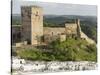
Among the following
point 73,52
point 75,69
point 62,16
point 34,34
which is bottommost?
point 75,69

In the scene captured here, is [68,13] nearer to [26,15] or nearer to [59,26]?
[59,26]

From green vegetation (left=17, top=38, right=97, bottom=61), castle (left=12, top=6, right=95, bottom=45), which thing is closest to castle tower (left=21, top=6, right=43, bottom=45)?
castle (left=12, top=6, right=95, bottom=45)

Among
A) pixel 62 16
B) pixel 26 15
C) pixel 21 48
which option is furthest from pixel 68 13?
pixel 21 48

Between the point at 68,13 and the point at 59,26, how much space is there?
169 millimetres

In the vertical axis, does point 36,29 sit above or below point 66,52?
above

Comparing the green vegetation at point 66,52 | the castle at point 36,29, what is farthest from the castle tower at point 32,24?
the green vegetation at point 66,52

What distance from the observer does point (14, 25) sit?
2252 millimetres

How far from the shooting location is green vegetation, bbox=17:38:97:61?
232 cm

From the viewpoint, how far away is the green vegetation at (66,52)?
232 centimetres

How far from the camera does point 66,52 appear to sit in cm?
244

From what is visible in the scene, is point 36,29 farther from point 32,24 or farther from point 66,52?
point 66,52

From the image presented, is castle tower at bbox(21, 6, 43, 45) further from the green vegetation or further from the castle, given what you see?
the green vegetation

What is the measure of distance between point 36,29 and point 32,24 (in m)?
0.06

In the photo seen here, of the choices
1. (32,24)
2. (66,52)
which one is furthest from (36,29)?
(66,52)
